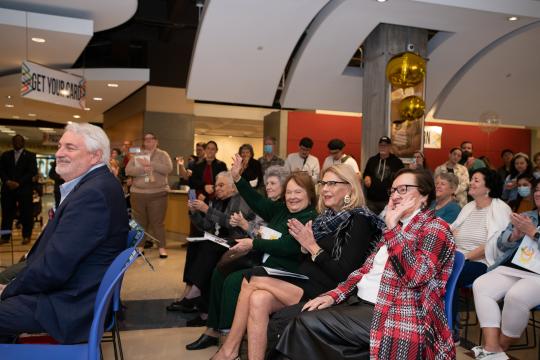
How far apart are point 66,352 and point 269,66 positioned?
668cm

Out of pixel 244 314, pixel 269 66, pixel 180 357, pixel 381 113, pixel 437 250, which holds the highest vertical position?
pixel 269 66

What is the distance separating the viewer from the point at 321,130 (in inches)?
462

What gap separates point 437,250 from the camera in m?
1.94

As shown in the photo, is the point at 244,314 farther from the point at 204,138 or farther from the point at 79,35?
the point at 204,138

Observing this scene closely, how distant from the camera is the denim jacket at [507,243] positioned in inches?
123

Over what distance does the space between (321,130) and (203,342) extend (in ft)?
29.4

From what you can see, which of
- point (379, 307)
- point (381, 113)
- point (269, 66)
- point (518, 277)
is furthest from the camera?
point (269, 66)

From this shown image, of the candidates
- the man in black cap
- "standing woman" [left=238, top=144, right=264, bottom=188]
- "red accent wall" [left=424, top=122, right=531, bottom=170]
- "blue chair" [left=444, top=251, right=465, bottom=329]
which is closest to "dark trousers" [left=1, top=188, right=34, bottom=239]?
"standing woman" [left=238, top=144, right=264, bottom=188]

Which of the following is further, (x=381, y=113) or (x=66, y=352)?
(x=381, y=113)

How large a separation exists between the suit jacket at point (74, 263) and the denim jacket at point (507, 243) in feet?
8.32

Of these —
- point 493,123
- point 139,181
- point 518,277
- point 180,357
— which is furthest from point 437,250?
point 493,123

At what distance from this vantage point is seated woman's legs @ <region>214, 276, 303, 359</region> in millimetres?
2484

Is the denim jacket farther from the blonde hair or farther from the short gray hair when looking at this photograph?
the short gray hair

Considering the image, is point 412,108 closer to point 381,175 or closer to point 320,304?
point 381,175
